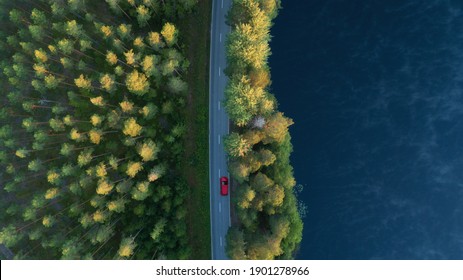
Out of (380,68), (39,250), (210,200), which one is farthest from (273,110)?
(39,250)

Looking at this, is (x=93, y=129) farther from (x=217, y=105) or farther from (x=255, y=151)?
(x=255, y=151)

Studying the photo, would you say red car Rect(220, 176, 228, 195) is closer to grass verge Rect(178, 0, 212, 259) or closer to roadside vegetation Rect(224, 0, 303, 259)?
grass verge Rect(178, 0, 212, 259)

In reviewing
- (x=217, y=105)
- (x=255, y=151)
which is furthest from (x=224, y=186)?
(x=217, y=105)

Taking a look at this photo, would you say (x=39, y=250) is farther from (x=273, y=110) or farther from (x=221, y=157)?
(x=273, y=110)

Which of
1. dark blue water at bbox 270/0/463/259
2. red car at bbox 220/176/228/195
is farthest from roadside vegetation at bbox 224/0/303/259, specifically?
dark blue water at bbox 270/0/463/259

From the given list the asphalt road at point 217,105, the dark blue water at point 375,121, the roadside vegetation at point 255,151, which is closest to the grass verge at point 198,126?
→ the asphalt road at point 217,105

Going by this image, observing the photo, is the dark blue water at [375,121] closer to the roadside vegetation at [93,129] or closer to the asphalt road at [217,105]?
the asphalt road at [217,105]
